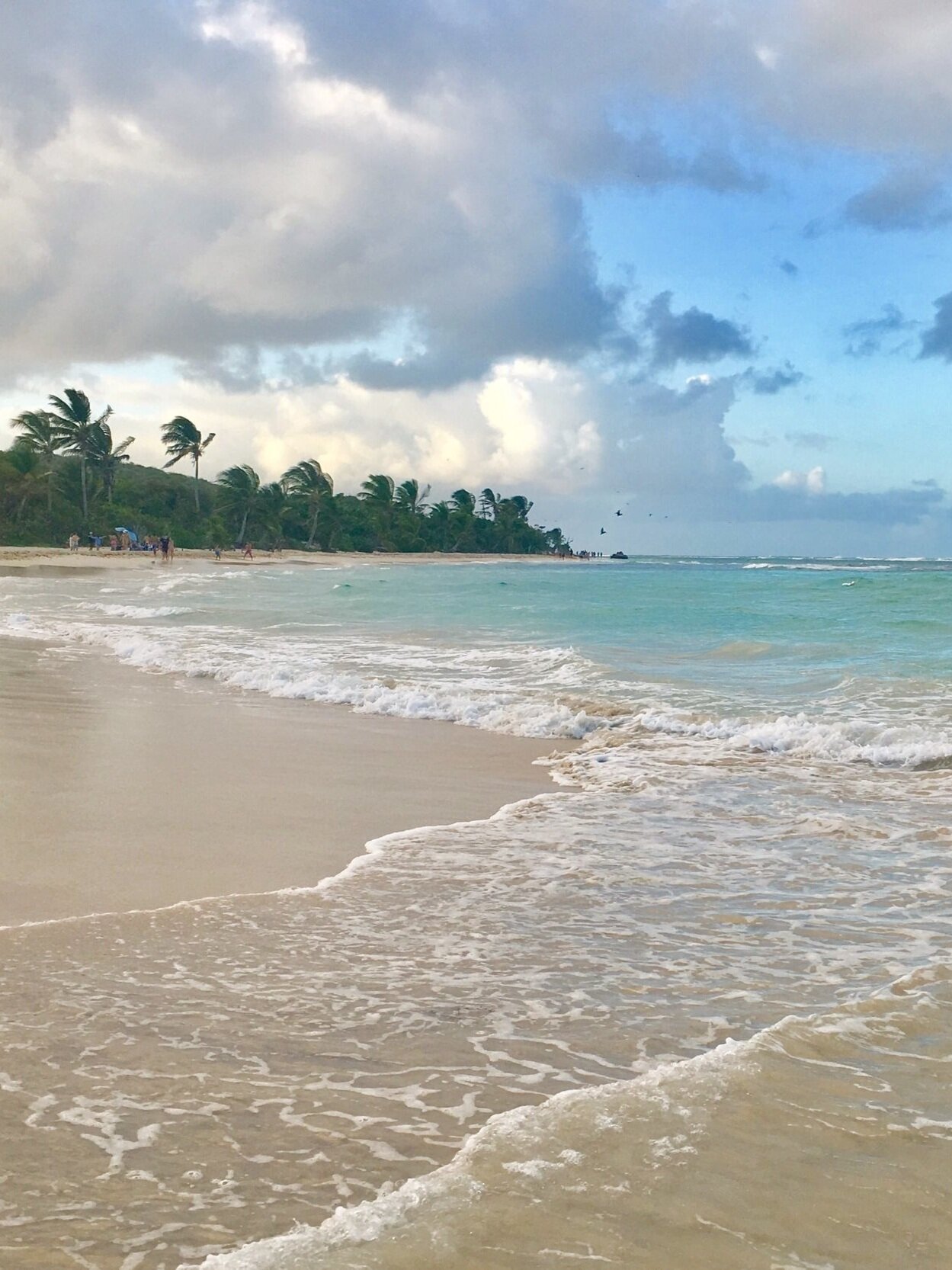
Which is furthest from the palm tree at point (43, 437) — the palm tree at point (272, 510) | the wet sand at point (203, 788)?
the wet sand at point (203, 788)

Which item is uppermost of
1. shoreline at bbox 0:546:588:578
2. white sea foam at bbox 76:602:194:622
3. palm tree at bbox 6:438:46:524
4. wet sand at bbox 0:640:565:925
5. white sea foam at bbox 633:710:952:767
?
palm tree at bbox 6:438:46:524

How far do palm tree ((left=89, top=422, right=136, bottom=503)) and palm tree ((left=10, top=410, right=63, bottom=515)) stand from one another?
9.26 ft

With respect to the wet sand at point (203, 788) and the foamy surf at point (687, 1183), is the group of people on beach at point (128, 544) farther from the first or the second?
the foamy surf at point (687, 1183)

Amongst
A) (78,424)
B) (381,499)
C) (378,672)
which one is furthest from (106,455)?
(378,672)

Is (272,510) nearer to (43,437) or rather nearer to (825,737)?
(43,437)

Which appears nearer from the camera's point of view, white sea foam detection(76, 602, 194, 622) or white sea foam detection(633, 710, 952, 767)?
white sea foam detection(633, 710, 952, 767)

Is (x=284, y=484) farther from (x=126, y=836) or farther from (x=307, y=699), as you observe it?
(x=126, y=836)

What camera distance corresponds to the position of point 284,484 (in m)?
95.8

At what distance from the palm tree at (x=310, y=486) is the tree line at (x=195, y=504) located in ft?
0.32

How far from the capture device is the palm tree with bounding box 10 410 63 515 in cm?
6662

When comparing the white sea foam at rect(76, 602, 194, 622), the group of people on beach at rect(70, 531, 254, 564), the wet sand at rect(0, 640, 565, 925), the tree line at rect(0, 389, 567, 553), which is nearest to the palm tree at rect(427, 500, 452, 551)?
the tree line at rect(0, 389, 567, 553)

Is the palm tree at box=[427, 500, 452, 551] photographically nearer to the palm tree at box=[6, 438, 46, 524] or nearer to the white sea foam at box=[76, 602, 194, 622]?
the palm tree at box=[6, 438, 46, 524]

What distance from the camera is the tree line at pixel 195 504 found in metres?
67.7

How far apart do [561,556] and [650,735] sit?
428ft
